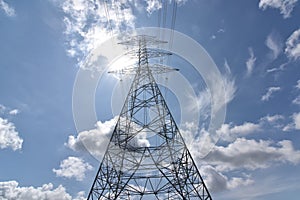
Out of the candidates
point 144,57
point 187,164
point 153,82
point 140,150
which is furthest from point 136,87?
point 187,164

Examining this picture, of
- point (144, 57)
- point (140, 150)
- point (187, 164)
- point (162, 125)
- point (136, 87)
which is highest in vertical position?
point (144, 57)

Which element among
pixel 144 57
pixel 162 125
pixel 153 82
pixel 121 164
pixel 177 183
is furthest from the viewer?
pixel 144 57

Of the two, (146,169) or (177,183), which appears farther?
(146,169)

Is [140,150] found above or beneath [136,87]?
beneath

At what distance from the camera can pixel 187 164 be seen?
2542 cm

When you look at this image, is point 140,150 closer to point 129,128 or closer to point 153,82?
point 129,128

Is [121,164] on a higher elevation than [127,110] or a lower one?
lower

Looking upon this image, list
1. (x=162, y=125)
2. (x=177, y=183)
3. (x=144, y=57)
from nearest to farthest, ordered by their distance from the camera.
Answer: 1. (x=177, y=183)
2. (x=162, y=125)
3. (x=144, y=57)

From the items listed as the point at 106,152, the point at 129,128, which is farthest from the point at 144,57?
the point at 106,152

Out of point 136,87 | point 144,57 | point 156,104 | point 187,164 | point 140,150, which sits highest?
point 144,57

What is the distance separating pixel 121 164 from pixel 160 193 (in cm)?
396

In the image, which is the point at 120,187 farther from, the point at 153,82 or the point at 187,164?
the point at 153,82

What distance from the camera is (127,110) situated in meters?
28.3

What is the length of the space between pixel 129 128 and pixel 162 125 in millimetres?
2952
